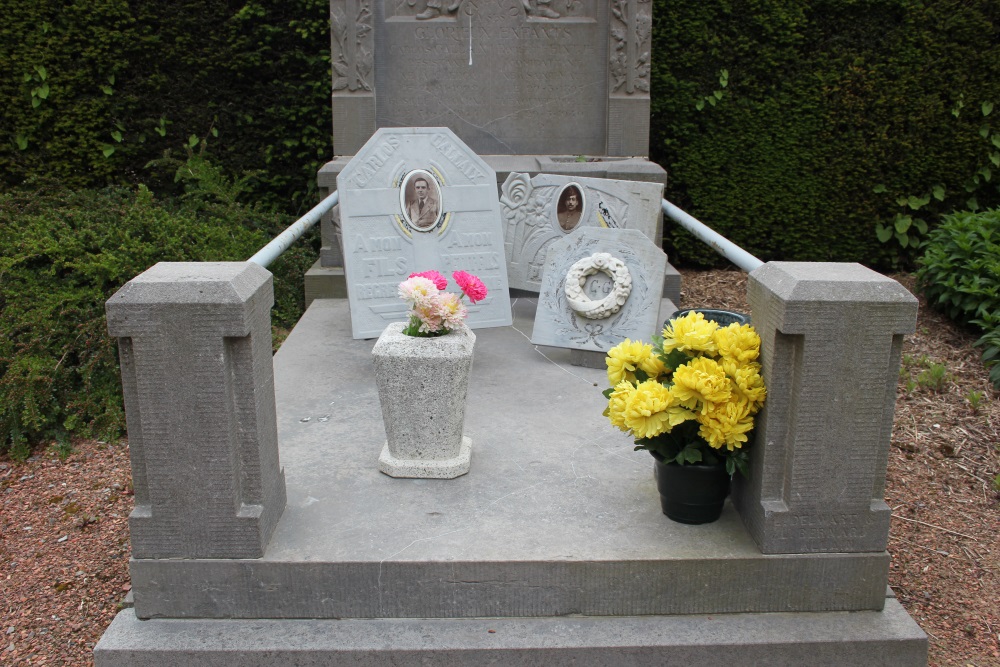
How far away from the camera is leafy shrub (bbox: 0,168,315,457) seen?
4.90 meters

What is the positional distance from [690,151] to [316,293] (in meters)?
3.54

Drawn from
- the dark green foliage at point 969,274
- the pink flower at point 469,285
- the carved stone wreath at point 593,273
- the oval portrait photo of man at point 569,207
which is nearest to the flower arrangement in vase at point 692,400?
the pink flower at point 469,285

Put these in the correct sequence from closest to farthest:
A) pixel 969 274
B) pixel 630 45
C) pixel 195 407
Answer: pixel 195 407, pixel 969 274, pixel 630 45

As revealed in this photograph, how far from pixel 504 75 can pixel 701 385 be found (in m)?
4.77

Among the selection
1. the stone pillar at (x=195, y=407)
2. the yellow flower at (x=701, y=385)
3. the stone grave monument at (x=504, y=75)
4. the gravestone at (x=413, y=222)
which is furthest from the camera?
the stone grave monument at (x=504, y=75)

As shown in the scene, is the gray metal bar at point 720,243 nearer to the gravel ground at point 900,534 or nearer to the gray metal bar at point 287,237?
the gravel ground at point 900,534

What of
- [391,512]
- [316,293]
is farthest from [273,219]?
[391,512]

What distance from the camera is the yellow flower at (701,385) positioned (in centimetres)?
298

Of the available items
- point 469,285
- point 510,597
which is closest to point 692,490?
point 510,597

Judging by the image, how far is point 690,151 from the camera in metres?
7.96

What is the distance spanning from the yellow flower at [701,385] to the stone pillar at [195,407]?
4.52ft

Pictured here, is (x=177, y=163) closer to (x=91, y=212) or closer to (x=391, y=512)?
(x=91, y=212)

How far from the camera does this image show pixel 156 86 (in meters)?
7.87

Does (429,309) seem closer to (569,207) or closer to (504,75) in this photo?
(569,207)
